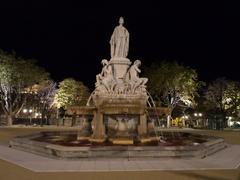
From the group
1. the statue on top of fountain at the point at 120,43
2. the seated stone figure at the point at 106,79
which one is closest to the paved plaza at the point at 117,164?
the seated stone figure at the point at 106,79

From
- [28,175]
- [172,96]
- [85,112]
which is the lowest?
[28,175]

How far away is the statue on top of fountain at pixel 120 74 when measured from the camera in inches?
989

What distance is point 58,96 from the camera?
261 feet

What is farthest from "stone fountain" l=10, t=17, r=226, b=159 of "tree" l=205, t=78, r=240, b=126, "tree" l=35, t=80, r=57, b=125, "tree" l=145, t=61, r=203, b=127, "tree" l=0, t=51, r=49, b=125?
"tree" l=35, t=80, r=57, b=125

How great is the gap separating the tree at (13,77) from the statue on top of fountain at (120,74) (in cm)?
4104

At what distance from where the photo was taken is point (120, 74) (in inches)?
1041

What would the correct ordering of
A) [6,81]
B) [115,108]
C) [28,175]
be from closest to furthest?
1. [28,175]
2. [115,108]
3. [6,81]

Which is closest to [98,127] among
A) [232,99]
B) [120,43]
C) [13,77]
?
[120,43]

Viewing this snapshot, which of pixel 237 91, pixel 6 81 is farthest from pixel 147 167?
pixel 237 91

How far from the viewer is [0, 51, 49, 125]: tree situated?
65.6 meters

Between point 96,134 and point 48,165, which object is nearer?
point 48,165

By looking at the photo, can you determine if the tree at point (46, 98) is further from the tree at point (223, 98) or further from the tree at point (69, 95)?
the tree at point (223, 98)

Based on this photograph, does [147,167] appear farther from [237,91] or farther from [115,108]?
[237,91]

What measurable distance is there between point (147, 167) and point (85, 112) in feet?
31.0
